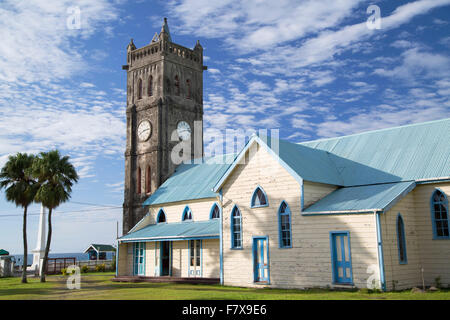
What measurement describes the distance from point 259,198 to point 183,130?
68.3 ft

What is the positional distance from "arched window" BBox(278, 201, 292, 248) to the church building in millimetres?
50

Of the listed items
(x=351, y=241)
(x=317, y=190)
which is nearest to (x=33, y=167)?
(x=317, y=190)

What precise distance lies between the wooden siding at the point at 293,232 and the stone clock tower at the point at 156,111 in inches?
653

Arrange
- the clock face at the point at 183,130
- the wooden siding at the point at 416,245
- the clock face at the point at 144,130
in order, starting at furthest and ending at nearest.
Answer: the clock face at the point at 183,130
the clock face at the point at 144,130
the wooden siding at the point at 416,245

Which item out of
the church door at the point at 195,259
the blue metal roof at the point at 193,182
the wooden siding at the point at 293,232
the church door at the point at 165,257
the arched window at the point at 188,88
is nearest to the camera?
the wooden siding at the point at 293,232

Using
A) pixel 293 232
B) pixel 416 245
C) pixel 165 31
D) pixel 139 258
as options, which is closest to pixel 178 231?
pixel 139 258

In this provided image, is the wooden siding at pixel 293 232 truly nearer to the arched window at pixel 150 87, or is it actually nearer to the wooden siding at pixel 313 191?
the wooden siding at pixel 313 191

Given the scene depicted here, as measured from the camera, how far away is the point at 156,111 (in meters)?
42.3

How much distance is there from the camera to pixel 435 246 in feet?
69.0

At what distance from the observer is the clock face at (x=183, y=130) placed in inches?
1702

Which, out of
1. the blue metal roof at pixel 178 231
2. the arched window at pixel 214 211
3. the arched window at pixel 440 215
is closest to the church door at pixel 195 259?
the blue metal roof at pixel 178 231

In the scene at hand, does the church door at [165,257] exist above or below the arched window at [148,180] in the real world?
below
